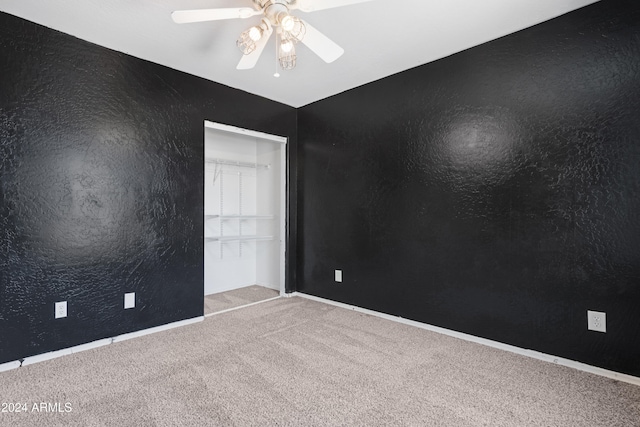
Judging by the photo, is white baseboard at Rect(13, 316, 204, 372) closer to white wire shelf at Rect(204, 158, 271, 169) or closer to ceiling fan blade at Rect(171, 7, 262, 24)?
white wire shelf at Rect(204, 158, 271, 169)

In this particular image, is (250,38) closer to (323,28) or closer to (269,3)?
(269,3)

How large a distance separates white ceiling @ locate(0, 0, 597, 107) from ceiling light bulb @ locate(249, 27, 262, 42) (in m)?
0.47

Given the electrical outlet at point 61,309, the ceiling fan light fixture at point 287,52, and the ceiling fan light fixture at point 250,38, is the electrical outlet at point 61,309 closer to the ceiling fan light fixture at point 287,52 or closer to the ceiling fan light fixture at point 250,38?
the ceiling fan light fixture at point 250,38

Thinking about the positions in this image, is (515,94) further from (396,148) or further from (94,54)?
(94,54)

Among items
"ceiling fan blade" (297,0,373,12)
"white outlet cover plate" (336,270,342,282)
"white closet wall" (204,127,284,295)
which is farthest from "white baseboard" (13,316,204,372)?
"ceiling fan blade" (297,0,373,12)

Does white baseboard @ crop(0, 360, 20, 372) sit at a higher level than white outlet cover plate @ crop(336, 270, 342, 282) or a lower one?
lower

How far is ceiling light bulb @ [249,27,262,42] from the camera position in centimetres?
173

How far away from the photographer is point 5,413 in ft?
5.55

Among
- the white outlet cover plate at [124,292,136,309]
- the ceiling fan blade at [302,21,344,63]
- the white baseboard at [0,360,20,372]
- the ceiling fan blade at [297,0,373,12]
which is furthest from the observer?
the white outlet cover plate at [124,292,136,309]

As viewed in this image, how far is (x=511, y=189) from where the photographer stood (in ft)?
8.09

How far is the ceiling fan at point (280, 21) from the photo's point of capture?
164 centimetres

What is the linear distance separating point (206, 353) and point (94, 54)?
8.10 ft

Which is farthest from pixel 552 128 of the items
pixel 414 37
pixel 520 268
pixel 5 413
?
pixel 5 413

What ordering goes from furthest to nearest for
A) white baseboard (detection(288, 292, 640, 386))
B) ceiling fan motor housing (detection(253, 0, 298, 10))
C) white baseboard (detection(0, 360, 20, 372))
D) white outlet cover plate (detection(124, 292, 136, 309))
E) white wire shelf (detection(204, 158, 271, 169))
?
white wire shelf (detection(204, 158, 271, 169)) → white outlet cover plate (detection(124, 292, 136, 309)) → white baseboard (detection(0, 360, 20, 372)) → white baseboard (detection(288, 292, 640, 386)) → ceiling fan motor housing (detection(253, 0, 298, 10))
